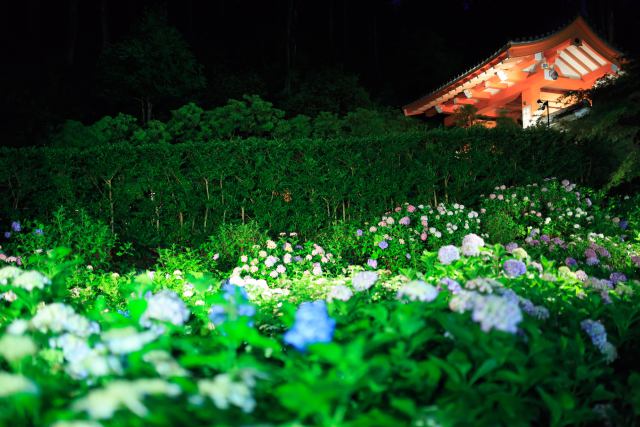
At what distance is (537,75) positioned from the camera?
11.3 metres

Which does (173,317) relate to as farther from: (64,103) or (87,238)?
(64,103)

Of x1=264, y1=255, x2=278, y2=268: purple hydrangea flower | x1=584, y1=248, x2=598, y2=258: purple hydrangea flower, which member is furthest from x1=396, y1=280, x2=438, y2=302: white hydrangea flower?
x1=584, y1=248, x2=598, y2=258: purple hydrangea flower

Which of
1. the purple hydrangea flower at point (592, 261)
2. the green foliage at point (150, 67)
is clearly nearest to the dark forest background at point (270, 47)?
the green foliage at point (150, 67)

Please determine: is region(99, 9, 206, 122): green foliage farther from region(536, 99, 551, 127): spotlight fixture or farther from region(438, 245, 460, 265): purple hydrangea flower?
region(438, 245, 460, 265): purple hydrangea flower

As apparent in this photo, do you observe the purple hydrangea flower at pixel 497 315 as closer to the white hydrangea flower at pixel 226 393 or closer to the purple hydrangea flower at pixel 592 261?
the white hydrangea flower at pixel 226 393

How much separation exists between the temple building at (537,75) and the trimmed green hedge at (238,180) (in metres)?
3.85

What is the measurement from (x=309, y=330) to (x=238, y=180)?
17.3ft

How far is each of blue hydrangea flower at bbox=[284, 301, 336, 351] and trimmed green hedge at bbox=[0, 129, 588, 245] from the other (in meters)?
5.05

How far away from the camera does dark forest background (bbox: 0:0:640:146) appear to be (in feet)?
52.7

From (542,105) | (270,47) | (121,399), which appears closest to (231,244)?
(121,399)

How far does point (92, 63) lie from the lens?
2006cm

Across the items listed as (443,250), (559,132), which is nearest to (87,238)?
(443,250)

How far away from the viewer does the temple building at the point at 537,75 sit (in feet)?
33.5

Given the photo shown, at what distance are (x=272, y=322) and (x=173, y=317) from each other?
1.04 metres
